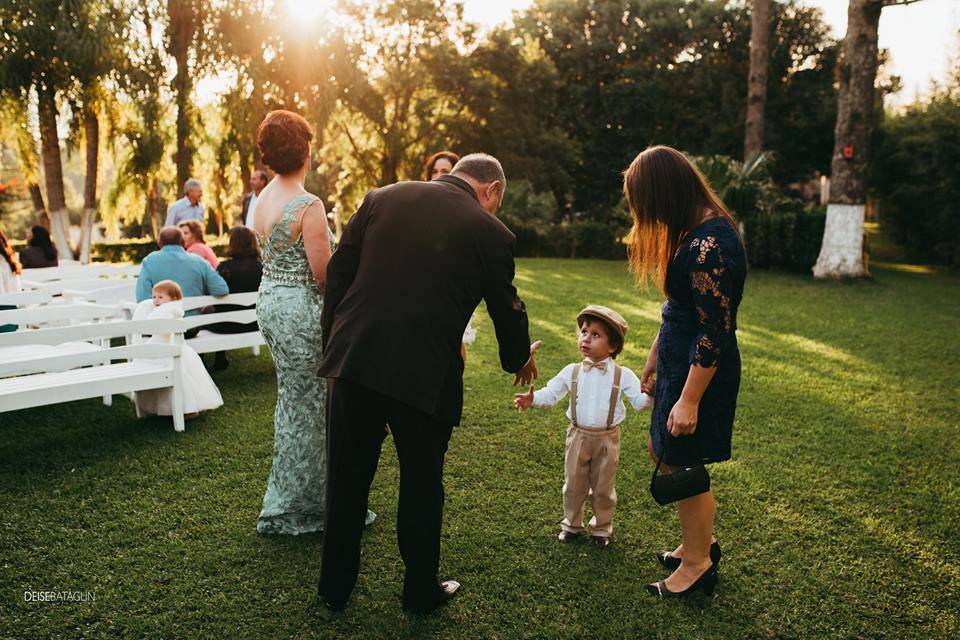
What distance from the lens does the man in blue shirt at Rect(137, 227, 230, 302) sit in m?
7.21

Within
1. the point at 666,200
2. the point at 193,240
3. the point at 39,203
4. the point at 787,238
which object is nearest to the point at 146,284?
the point at 193,240

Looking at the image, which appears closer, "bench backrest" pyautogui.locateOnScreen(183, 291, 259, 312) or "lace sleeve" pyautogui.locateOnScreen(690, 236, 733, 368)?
"lace sleeve" pyautogui.locateOnScreen(690, 236, 733, 368)

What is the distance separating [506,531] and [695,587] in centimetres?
Answer: 114

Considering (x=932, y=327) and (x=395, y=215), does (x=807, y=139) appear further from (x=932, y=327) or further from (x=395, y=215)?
(x=395, y=215)

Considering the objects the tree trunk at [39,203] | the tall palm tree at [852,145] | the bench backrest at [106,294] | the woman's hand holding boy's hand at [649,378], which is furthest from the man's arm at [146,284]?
the tree trunk at [39,203]

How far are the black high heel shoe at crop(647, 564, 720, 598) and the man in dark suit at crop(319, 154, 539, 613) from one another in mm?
1152

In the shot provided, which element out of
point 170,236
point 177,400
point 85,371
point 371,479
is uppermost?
point 170,236

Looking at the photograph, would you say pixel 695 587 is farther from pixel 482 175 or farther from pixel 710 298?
pixel 482 175

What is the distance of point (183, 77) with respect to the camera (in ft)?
63.4

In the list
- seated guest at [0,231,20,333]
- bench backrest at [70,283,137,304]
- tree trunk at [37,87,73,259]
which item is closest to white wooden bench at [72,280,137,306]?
bench backrest at [70,283,137,304]

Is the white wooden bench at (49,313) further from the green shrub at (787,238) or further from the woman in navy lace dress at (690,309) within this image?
the green shrub at (787,238)

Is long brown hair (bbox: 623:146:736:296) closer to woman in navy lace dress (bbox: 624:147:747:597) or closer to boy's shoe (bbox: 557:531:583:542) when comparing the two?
woman in navy lace dress (bbox: 624:147:747:597)

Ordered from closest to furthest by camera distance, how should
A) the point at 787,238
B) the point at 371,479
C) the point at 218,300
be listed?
the point at 371,479 → the point at 218,300 → the point at 787,238

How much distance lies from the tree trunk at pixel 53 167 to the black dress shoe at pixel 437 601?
19.2 m
